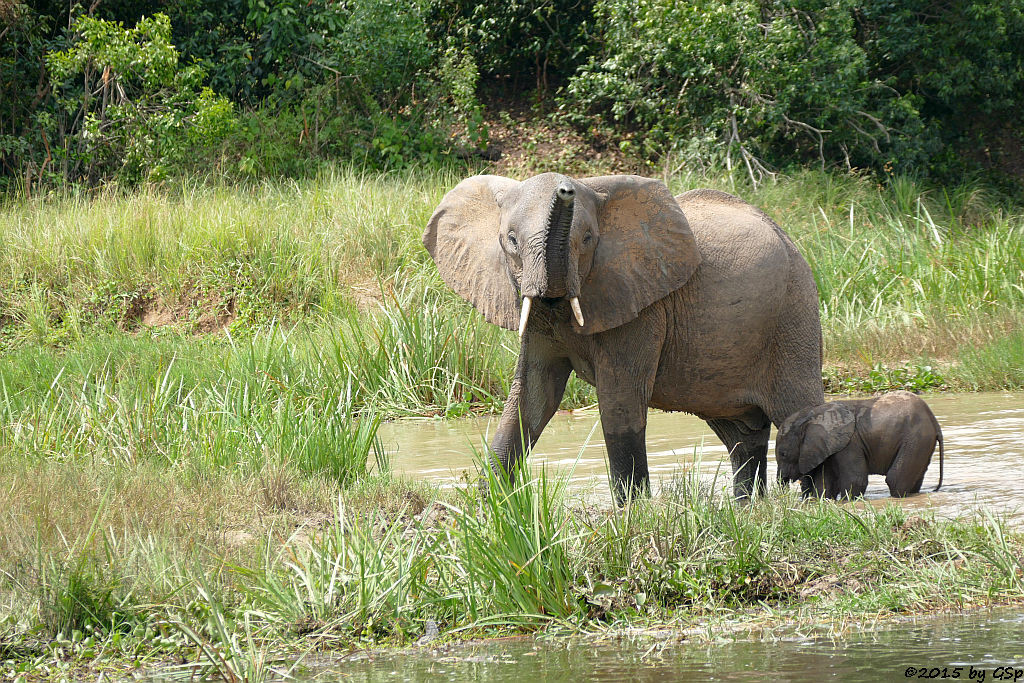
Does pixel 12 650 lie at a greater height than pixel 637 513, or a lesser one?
lesser

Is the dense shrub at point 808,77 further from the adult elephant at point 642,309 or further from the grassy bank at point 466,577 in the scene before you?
the grassy bank at point 466,577

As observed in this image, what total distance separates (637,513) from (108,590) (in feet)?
6.58

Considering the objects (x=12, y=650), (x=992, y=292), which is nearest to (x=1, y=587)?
(x=12, y=650)

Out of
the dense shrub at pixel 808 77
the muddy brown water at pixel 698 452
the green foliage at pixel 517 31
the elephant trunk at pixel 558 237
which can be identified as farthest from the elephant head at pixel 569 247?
the green foliage at pixel 517 31

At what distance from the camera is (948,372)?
10680 millimetres

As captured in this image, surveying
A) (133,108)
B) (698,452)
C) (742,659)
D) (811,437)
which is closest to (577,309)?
(811,437)

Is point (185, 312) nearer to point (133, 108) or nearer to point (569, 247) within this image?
point (133, 108)

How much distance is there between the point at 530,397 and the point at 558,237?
3.76 ft

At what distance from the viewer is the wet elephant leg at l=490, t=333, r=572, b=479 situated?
6363 mm

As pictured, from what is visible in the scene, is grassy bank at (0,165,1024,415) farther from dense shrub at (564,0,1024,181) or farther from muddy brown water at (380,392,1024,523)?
dense shrub at (564,0,1024,181)

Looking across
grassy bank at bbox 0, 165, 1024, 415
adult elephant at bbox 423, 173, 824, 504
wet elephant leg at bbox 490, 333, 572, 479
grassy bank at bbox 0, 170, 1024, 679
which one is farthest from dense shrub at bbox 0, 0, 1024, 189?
wet elephant leg at bbox 490, 333, 572, 479

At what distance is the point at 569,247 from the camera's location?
5.55 meters

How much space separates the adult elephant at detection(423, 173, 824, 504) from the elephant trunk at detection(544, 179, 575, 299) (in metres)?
0.15

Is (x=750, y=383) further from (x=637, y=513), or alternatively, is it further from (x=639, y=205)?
(x=637, y=513)
